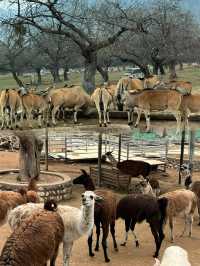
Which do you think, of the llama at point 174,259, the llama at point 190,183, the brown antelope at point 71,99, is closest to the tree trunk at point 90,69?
the brown antelope at point 71,99

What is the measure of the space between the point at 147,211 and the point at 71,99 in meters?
6.22

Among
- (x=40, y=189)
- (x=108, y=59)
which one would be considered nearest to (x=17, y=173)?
(x=40, y=189)

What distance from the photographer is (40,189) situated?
1709 cm

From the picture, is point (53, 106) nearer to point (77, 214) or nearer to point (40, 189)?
point (40, 189)

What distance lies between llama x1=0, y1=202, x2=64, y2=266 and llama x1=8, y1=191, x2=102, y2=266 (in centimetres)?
61

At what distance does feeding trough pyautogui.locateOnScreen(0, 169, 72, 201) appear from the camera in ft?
56.0

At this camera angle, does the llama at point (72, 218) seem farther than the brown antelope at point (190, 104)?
No

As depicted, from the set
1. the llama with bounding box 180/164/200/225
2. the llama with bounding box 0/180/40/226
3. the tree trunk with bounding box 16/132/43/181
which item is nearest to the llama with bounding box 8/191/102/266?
the llama with bounding box 0/180/40/226

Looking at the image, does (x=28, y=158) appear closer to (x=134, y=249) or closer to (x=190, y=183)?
(x=190, y=183)

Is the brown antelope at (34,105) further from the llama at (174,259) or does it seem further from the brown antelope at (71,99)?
the llama at (174,259)

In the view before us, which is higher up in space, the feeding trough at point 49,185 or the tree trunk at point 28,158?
the tree trunk at point 28,158

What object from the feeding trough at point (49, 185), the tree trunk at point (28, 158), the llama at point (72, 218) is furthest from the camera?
the tree trunk at point (28, 158)

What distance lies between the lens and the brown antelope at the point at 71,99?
1739cm

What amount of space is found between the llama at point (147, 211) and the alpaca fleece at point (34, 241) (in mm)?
3351
